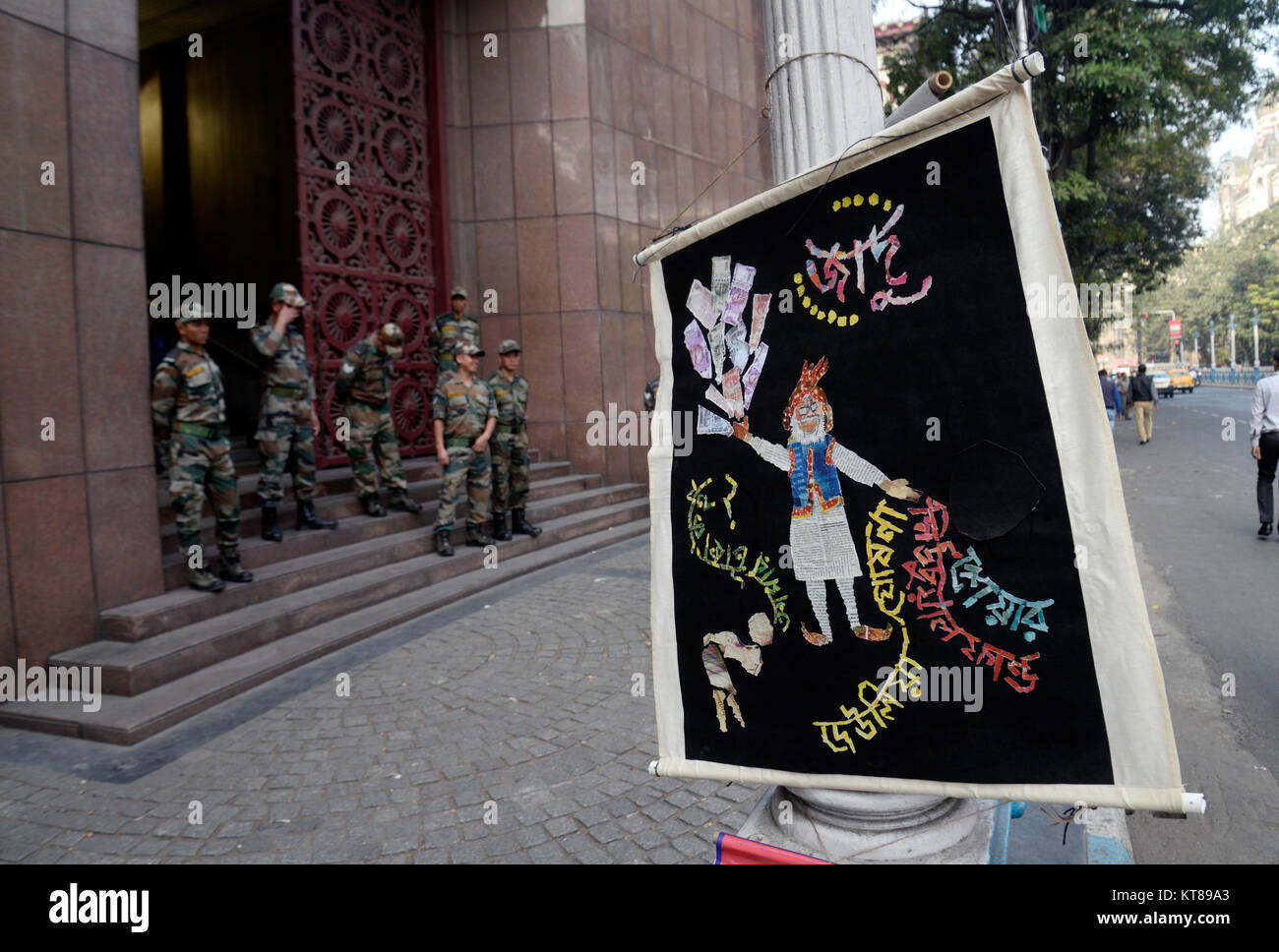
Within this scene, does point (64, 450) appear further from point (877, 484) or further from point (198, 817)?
point (877, 484)

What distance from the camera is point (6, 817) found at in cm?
367

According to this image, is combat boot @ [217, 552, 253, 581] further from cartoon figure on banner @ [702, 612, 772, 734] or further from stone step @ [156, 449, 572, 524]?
cartoon figure on banner @ [702, 612, 772, 734]

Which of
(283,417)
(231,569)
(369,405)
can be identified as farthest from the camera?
(369,405)

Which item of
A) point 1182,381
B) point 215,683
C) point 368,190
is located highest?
point 1182,381

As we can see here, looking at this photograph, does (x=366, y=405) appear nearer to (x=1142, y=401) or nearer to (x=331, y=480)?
(x=331, y=480)

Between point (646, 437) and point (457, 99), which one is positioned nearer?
point (457, 99)

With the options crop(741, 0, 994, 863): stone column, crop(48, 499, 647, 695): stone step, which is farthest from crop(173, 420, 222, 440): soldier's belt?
crop(741, 0, 994, 863): stone column

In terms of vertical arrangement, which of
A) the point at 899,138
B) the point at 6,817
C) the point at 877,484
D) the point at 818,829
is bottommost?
the point at 6,817

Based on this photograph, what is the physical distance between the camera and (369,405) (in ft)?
26.4

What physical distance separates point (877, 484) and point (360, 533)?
658 cm

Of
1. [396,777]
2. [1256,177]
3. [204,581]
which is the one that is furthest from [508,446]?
[1256,177]

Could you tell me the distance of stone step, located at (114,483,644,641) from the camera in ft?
17.8

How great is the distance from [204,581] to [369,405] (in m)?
2.68

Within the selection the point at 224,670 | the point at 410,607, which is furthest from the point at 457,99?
the point at 224,670
